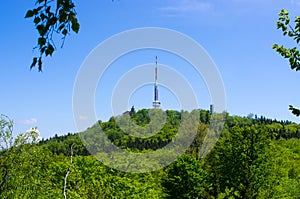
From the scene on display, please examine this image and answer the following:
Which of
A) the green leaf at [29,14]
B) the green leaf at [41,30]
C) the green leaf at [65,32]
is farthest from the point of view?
the green leaf at [65,32]

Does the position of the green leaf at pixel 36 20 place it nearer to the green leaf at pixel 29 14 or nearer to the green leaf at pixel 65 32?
the green leaf at pixel 29 14

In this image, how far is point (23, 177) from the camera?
21766mm

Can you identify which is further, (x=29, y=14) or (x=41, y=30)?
(x=41, y=30)

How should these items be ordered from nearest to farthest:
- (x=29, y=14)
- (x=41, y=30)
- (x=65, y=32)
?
(x=29, y=14), (x=41, y=30), (x=65, y=32)

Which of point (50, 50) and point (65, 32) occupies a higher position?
point (65, 32)

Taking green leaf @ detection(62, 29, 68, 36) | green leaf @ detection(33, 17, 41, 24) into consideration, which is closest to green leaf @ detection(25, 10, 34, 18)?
green leaf @ detection(33, 17, 41, 24)

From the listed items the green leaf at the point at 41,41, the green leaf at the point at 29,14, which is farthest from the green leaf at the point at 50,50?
the green leaf at the point at 29,14

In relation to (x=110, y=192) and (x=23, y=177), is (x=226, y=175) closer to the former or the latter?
(x=110, y=192)

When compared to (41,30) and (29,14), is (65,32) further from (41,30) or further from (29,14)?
(29,14)

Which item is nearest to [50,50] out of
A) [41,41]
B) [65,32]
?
[41,41]

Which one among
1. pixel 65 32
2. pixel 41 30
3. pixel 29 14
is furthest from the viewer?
pixel 65 32

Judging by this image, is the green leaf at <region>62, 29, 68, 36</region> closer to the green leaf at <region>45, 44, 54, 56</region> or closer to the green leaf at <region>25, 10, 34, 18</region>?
the green leaf at <region>45, 44, 54, 56</region>

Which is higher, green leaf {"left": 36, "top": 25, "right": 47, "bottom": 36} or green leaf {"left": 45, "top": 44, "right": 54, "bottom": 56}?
green leaf {"left": 36, "top": 25, "right": 47, "bottom": 36}

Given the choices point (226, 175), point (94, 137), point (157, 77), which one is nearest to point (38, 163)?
point (226, 175)
